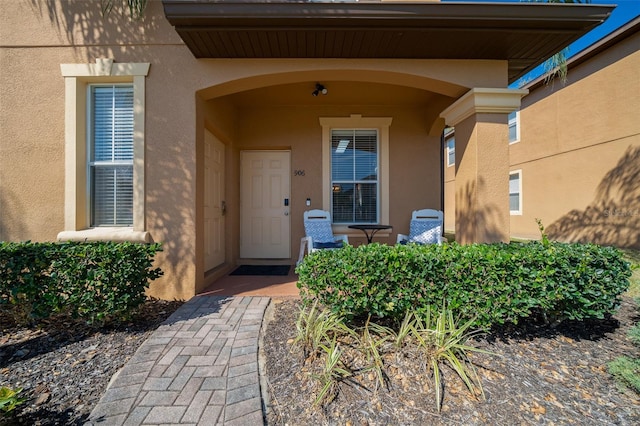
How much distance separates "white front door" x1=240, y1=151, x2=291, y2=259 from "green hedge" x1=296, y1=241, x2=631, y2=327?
3294 mm

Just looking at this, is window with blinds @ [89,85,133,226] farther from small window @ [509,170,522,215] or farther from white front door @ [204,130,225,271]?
small window @ [509,170,522,215]

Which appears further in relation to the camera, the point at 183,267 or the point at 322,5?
the point at 183,267

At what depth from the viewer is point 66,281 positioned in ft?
9.07

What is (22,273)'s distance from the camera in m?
2.75

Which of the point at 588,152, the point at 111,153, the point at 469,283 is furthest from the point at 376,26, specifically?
the point at 588,152

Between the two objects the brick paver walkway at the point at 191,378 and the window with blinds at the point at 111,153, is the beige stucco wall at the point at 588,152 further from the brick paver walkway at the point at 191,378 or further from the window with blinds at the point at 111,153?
the window with blinds at the point at 111,153

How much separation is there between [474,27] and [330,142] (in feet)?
10.1

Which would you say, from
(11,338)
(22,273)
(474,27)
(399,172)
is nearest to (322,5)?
(474,27)

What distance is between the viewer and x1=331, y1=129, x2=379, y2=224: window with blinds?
588 centimetres

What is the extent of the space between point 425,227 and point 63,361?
514 centimetres

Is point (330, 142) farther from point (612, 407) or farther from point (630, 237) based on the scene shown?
point (630, 237)

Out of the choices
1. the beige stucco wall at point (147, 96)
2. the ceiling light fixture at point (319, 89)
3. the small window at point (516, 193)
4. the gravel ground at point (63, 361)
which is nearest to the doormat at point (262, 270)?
the beige stucco wall at point (147, 96)

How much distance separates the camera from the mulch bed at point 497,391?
191cm

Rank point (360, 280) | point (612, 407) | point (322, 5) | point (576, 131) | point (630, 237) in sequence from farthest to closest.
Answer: point (576, 131)
point (630, 237)
point (322, 5)
point (360, 280)
point (612, 407)
